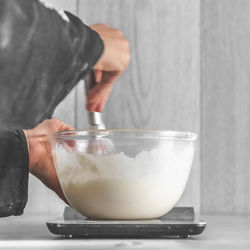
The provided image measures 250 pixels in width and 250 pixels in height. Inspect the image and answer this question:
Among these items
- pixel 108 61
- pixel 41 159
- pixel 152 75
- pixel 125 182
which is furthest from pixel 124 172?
pixel 152 75

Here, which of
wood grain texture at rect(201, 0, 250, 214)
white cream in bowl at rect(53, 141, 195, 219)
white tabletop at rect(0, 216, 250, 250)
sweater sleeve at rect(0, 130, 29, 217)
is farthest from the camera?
wood grain texture at rect(201, 0, 250, 214)

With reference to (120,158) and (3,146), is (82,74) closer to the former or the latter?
(120,158)

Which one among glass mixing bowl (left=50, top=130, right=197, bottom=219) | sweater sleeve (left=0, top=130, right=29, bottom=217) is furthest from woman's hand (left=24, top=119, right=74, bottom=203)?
glass mixing bowl (left=50, top=130, right=197, bottom=219)

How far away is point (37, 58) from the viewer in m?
0.62

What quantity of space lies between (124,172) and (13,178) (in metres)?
0.22

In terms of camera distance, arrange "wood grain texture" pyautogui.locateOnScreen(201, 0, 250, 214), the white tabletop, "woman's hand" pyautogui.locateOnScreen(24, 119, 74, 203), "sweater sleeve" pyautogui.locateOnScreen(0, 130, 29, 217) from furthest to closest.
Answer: "wood grain texture" pyautogui.locateOnScreen(201, 0, 250, 214)
"woman's hand" pyautogui.locateOnScreen(24, 119, 74, 203)
"sweater sleeve" pyautogui.locateOnScreen(0, 130, 29, 217)
the white tabletop

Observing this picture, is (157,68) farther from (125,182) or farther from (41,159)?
(125,182)

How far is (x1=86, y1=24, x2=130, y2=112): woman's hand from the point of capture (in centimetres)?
72

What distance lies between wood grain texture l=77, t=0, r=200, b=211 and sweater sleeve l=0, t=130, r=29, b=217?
487 millimetres

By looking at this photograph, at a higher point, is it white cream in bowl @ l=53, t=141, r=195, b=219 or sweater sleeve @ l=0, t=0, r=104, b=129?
sweater sleeve @ l=0, t=0, r=104, b=129

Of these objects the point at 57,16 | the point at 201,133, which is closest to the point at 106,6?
the point at 201,133

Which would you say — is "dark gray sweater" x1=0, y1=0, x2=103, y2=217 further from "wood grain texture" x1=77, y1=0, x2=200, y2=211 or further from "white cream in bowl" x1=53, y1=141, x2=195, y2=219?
"wood grain texture" x1=77, y1=0, x2=200, y2=211

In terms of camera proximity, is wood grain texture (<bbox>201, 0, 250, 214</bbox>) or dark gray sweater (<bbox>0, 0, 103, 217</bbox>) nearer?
dark gray sweater (<bbox>0, 0, 103, 217</bbox>)

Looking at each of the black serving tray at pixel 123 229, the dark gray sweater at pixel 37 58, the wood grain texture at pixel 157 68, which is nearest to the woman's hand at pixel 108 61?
the dark gray sweater at pixel 37 58
